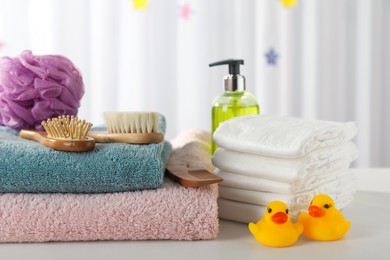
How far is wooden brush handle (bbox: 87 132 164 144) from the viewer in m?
0.62

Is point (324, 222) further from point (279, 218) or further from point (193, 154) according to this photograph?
point (193, 154)

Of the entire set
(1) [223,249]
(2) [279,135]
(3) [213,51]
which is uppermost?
(3) [213,51]

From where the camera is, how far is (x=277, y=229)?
554 mm

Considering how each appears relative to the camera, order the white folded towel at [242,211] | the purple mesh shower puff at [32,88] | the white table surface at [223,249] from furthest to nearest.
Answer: the purple mesh shower puff at [32,88] < the white folded towel at [242,211] < the white table surface at [223,249]

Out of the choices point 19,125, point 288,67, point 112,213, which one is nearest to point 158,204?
point 112,213

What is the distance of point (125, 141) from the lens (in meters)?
0.63

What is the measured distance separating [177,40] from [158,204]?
3.83ft

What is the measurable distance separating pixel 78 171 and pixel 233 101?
0.36 metres

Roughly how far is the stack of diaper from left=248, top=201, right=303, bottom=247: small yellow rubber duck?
60mm

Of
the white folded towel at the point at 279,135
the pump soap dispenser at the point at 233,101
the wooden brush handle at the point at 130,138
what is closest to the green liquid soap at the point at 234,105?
the pump soap dispenser at the point at 233,101

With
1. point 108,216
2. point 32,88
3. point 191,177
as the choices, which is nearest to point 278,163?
point 191,177

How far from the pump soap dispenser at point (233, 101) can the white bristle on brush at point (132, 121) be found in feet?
0.77

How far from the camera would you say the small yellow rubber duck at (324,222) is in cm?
58

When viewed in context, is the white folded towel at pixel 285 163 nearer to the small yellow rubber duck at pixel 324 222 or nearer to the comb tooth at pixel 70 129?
the small yellow rubber duck at pixel 324 222
